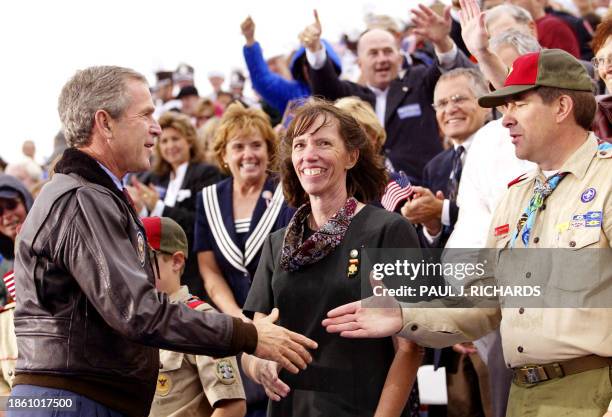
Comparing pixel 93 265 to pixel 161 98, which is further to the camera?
pixel 161 98

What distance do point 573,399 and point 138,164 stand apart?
2.07 m

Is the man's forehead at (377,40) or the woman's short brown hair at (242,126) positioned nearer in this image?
the woman's short brown hair at (242,126)

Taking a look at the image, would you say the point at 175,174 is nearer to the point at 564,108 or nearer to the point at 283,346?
the point at 283,346

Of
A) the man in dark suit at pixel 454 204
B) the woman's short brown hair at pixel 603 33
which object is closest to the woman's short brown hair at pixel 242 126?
the man in dark suit at pixel 454 204

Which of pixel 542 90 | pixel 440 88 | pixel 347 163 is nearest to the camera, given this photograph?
pixel 542 90

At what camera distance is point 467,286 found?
432 cm

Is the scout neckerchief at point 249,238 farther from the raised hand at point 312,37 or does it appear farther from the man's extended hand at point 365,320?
the man's extended hand at point 365,320

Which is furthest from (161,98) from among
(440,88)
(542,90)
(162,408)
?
(542,90)

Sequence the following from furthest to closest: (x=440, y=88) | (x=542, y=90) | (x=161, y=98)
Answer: (x=161, y=98) → (x=440, y=88) → (x=542, y=90)

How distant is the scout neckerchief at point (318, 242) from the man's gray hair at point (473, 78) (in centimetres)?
222

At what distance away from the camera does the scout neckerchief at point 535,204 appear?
4.02 m

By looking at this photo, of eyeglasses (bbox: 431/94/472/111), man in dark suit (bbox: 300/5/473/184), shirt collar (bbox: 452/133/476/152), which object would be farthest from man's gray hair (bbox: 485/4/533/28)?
man in dark suit (bbox: 300/5/473/184)

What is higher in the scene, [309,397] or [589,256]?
[589,256]

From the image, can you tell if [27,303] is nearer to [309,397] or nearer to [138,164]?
[138,164]
